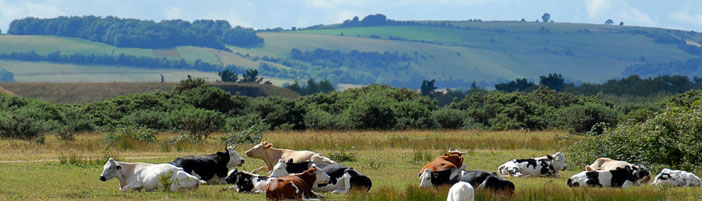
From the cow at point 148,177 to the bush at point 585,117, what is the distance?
46000 millimetres

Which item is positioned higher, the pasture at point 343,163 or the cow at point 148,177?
the cow at point 148,177

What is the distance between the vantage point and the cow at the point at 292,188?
20.9 m

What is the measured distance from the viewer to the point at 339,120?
2611 inches

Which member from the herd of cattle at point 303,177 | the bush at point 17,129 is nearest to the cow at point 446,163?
the herd of cattle at point 303,177

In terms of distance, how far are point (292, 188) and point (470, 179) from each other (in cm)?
430

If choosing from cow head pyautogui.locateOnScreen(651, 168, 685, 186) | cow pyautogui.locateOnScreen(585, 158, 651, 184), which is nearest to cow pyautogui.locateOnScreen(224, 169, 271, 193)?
cow pyautogui.locateOnScreen(585, 158, 651, 184)

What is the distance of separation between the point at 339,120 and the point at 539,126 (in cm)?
1657

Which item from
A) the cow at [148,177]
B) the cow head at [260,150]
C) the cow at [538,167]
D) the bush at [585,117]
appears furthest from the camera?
the bush at [585,117]

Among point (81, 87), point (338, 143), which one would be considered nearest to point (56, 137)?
point (338, 143)

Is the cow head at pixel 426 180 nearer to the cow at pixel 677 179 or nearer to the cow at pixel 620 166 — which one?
the cow at pixel 620 166

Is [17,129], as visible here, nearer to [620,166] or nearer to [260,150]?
[260,150]

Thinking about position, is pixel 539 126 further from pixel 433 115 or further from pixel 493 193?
pixel 493 193

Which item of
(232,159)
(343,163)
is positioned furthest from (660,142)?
(232,159)

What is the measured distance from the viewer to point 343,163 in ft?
105
